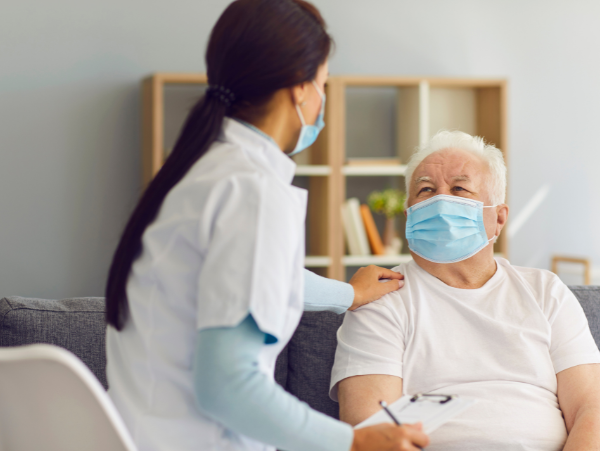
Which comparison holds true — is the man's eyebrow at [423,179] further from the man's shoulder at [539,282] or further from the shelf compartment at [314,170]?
the shelf compartment at [314,170]

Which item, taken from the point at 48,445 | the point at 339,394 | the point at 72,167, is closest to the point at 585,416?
the point at 339,394

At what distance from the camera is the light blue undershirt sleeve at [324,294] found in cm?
118

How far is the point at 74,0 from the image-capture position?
3111mm

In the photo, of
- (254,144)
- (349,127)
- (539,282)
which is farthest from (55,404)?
(349,127)

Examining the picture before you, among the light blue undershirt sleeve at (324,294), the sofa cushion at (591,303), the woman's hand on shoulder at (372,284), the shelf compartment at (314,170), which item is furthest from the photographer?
the shelf compartment at (314,170)

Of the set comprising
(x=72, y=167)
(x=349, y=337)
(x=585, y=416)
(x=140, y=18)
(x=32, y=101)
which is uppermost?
(x=140, y=18)

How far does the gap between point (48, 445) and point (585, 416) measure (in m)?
1.03

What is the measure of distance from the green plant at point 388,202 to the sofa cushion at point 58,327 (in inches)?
76.5

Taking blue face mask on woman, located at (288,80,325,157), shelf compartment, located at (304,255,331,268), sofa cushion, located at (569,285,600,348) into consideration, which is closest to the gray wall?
shelf compartment, located at (304,255,331,268)

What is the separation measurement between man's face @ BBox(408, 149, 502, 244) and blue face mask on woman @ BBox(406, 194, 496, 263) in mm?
23

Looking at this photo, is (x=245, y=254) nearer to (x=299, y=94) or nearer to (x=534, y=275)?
(x=299, y=94)

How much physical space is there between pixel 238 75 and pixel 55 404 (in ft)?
1.54

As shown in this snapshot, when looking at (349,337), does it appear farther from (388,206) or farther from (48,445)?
(388,206)

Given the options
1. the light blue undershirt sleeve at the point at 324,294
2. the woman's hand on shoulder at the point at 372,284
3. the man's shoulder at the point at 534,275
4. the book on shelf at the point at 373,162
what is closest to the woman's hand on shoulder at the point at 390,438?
the light blue undershirt sleeve at the point at 324,294
